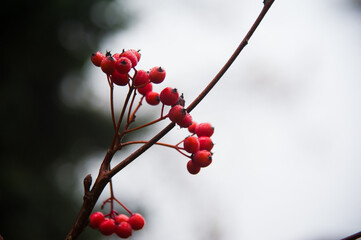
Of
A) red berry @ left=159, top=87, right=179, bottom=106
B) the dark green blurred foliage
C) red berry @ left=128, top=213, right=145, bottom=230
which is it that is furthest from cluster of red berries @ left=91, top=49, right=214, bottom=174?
the dark green blurred foliage

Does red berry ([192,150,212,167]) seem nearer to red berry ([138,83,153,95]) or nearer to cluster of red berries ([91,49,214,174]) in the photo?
cluster of red berries ([91,49,214,174])

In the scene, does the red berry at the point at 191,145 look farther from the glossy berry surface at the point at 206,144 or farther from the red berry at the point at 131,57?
the red berry at the point at 131,57

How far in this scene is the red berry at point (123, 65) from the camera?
84 centimetres

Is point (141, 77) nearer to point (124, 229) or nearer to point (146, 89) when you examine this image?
point (146, 89)

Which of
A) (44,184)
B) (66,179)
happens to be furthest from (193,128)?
(66,179)

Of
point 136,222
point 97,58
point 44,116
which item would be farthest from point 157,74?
point 44,116

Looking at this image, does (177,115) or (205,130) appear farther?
(205,130)

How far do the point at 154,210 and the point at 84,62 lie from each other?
3.27m

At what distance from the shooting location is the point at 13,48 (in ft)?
19.8

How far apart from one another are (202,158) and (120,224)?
0.40 m

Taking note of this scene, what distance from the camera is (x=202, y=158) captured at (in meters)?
0.92

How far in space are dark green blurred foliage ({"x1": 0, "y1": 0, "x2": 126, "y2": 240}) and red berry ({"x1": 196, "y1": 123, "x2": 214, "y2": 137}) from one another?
4.98 metres

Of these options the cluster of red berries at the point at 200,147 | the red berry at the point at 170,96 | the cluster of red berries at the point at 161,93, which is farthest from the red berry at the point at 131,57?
the cluster of red berries at the point at 200,147

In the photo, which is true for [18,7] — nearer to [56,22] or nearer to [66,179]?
[56,22]
